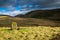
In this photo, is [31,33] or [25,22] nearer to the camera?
[31,33]

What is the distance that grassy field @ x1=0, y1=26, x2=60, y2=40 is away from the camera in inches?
942

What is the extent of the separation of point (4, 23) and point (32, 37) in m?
5.33

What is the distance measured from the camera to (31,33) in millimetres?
25219

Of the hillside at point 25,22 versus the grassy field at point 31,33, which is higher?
the hillside at point 25,22

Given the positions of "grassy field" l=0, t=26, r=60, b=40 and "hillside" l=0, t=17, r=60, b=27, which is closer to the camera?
"grassy field" l=0, t=26, r=60, b=40

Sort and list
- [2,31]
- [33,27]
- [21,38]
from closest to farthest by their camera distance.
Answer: [21,38] → [2,31] → [33,27]

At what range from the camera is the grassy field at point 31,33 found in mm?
23938

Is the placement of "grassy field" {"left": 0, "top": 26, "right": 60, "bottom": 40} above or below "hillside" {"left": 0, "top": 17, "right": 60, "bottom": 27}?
below

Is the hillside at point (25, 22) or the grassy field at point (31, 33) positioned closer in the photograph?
the grassy field at point (31, 33)

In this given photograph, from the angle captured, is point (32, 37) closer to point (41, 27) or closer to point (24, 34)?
point (24, 34)

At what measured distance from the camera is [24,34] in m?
24.9

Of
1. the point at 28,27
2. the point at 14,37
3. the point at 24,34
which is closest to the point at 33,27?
the point at 28,27

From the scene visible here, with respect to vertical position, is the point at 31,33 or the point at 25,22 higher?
the point at 25,22

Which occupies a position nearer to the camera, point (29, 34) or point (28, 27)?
point (29, 34)
